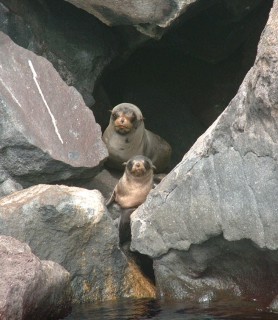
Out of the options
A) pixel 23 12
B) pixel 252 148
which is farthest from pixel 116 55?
pixel 252 148

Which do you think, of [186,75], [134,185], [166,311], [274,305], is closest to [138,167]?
[134,185]

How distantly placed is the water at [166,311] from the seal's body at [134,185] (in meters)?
1.55

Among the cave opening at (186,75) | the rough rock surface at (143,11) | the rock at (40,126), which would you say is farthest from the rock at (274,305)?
the cave opening at (186,75)

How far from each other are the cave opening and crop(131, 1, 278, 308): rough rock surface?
3306 mm

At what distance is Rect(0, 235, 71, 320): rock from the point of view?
19.9 ft

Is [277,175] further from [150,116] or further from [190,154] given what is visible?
[150,116]

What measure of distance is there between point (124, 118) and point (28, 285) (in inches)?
143

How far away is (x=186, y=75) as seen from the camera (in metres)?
11.4

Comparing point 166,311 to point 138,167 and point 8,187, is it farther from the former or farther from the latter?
point 138,167

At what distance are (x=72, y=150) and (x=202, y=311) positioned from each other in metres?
2.13

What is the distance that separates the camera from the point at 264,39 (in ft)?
22.0

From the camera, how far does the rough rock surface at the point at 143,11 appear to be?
26.9 ft

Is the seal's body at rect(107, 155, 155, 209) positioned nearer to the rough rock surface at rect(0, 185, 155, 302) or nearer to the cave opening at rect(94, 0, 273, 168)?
the rough rock surface at rect(0, 185, 155, 302)

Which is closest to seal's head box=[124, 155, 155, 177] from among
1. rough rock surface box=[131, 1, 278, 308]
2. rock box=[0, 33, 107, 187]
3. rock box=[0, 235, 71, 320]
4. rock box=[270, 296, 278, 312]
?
rock box=[0, 33, 107, 187]
